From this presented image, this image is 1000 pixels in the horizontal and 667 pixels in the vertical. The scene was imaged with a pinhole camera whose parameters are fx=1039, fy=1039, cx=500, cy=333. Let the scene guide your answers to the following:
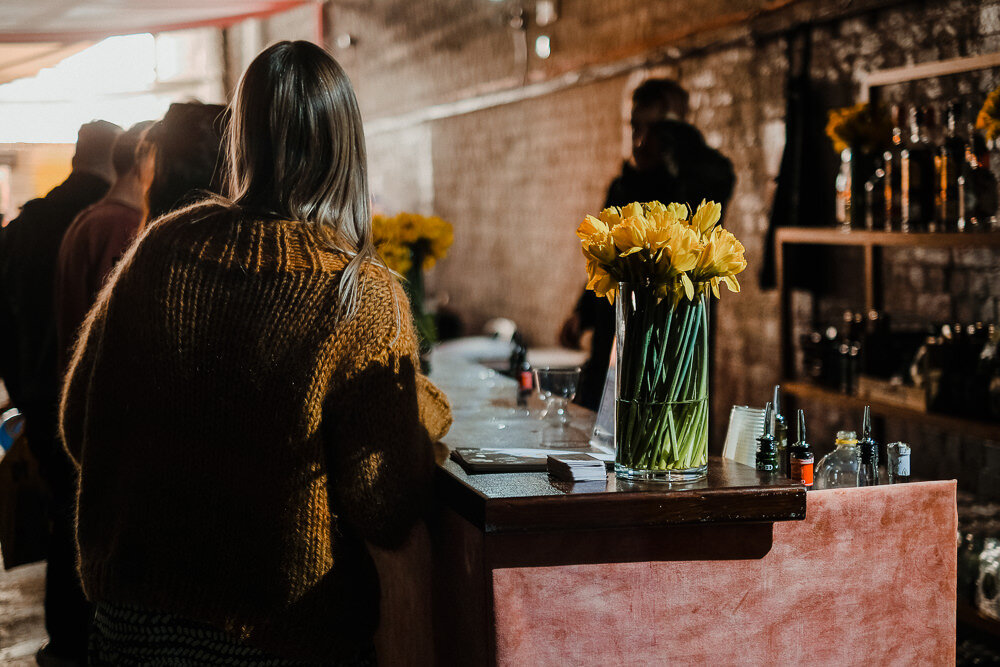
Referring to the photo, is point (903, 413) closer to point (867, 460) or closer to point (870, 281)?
point (870, 281)

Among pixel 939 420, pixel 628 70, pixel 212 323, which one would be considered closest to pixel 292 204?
pixel 212 323

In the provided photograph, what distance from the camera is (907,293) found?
3.56m

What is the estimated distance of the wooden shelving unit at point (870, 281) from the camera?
109 inches

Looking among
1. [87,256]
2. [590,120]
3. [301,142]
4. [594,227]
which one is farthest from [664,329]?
[590,120]

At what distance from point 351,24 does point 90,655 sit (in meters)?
8.84

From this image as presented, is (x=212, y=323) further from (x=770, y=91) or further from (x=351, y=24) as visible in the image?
(x=351, y=24)

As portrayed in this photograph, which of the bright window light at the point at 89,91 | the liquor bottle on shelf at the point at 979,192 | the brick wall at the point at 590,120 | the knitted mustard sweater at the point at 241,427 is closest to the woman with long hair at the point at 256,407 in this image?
the knitted mustard sweater at the point at 241,427

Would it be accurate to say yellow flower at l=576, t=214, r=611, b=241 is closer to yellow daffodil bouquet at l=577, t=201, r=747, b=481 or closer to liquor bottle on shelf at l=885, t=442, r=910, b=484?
yellow daffodil bouquet at l=577, t=201, r=747, b=481

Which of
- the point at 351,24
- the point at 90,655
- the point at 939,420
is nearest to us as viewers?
the point at 90,655

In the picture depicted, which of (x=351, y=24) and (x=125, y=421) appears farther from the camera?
(x=351, y=24)

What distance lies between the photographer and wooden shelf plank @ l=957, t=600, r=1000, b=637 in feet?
8.93

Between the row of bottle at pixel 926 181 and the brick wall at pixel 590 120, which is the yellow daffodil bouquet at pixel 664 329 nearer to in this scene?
the row of bottle at pixel 926 181

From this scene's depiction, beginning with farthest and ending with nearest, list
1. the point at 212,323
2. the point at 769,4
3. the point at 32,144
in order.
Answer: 1. the point at 32,144
2. the point at 769,4
3. the point at 212,323

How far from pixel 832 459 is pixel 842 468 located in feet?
0.07
